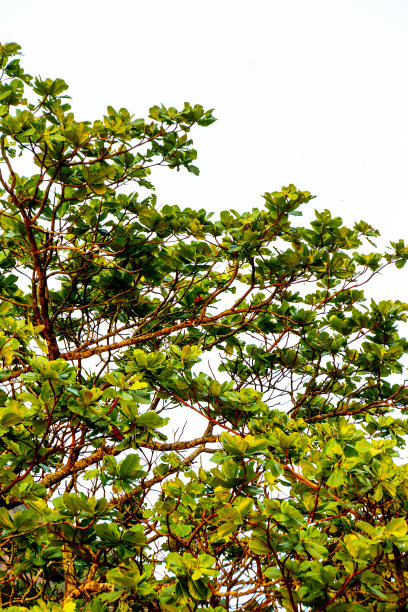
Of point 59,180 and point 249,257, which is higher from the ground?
point 59,180

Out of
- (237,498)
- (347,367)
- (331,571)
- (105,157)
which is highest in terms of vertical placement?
(105,157)

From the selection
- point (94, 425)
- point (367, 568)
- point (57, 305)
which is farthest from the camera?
point (57, 305)

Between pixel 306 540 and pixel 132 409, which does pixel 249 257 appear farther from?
pixel 306 540

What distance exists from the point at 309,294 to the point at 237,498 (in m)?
2.50

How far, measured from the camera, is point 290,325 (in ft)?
12.6

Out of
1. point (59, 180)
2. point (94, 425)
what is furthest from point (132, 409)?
point (59, 180)

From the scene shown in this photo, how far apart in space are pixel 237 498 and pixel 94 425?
80 centimetres

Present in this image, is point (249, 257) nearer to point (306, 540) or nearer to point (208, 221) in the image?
point (208, 221)

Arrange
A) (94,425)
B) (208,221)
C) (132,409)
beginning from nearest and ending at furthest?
(132,409) → (94,425) → (208,221)

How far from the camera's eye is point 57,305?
3.95 meters

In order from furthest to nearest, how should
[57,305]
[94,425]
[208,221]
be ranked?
[57,305]
[208,221]
[94,425]

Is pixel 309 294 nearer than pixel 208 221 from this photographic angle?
No

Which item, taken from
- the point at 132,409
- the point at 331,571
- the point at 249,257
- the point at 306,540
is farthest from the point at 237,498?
the point at 249,257

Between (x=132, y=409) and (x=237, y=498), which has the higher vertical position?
(x=132, y=409)
